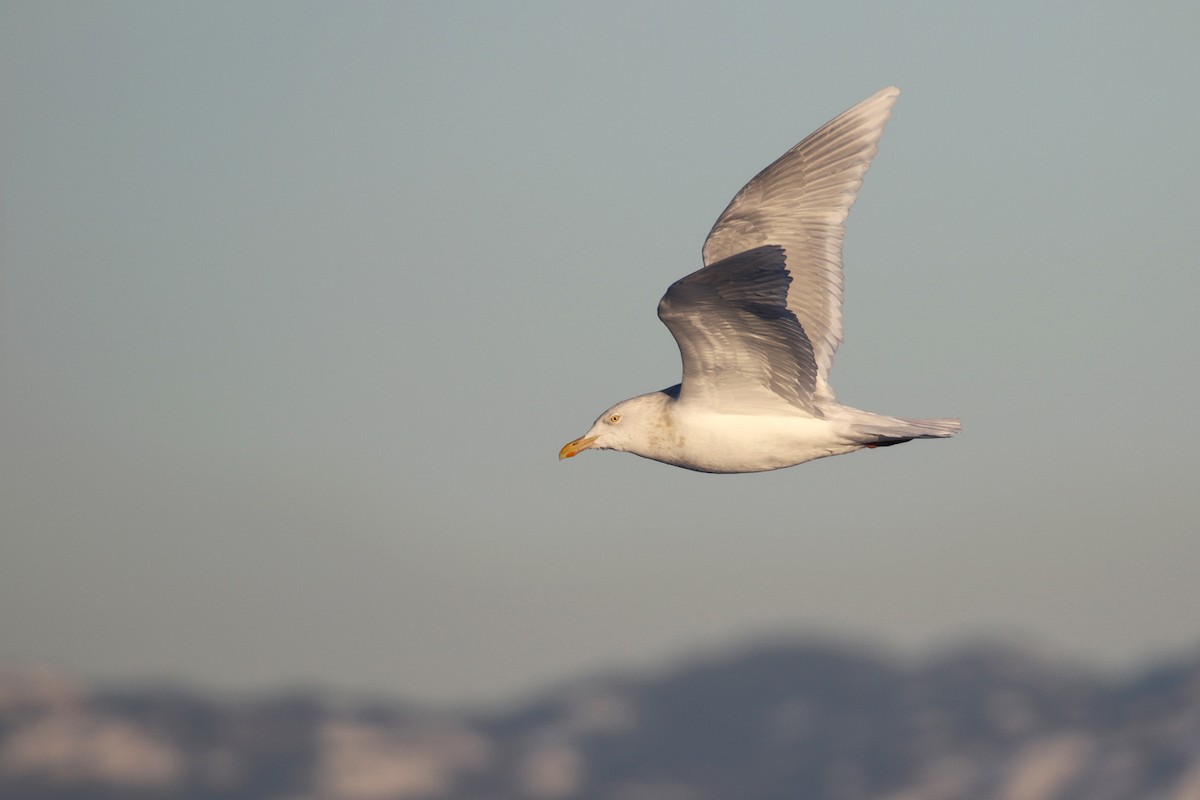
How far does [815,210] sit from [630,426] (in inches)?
179

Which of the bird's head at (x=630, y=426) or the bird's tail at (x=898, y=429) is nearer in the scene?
the bird's tail at (x=898, y=429)

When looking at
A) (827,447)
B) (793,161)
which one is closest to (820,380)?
(827,447)

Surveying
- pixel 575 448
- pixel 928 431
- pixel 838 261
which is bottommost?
pixel 928 431

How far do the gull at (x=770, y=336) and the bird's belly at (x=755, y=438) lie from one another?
0.05 feet

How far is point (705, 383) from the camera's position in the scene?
2331 cm

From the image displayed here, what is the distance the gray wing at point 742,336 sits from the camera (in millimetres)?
20688

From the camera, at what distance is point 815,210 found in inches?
999

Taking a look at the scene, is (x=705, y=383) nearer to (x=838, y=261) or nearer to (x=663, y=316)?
(x=663, y=316)

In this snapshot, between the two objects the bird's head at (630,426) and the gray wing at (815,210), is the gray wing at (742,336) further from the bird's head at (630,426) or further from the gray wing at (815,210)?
the gray wing at (815,210)

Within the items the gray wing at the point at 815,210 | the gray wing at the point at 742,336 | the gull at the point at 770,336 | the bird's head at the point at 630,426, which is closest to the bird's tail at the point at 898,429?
the gull at the point at 770,336

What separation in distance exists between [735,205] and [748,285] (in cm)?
463

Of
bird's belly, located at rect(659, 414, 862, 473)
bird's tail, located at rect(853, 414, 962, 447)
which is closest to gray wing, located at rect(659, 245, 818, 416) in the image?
bird's belly, located at rect(659, 414, 862, 473)

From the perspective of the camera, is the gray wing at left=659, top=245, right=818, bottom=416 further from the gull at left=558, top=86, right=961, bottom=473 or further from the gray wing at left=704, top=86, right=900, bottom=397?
the gray wing at left=704, top=86, right=900, bottom=397

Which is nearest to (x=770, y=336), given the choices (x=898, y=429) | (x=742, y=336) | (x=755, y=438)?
(x=742, y=336)
